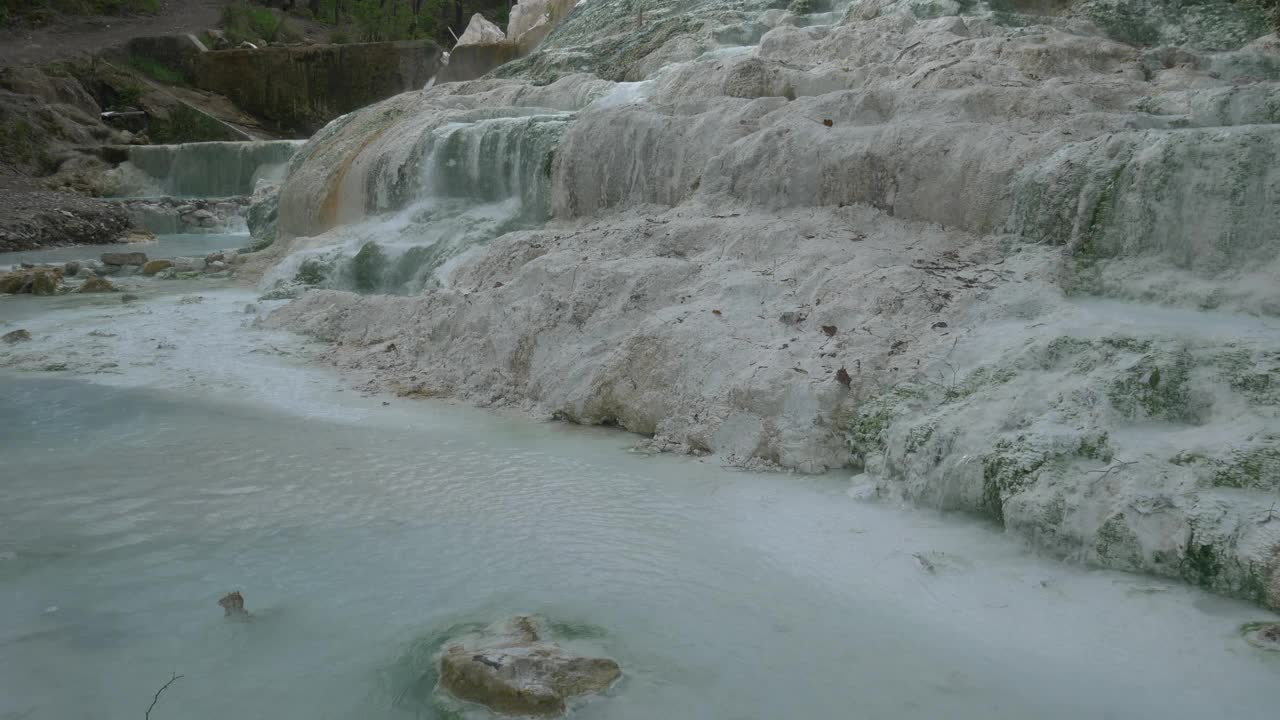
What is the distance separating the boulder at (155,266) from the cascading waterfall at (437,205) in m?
2.23

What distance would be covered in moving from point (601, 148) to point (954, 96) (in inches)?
101

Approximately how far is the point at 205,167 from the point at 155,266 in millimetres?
8298

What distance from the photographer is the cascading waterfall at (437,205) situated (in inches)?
300

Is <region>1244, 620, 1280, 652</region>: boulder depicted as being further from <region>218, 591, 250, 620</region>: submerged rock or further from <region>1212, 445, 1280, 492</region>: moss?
<region>218, 591, 250, 620</region>: submerged rock

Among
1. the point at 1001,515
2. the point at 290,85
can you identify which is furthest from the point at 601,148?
the point at 290,85

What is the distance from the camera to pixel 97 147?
1747cm

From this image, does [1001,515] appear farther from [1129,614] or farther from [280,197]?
[280,197]

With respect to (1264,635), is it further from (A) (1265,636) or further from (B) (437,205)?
(B) (437,205)

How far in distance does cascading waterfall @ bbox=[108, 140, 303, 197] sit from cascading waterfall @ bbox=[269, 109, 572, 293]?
9.50 m

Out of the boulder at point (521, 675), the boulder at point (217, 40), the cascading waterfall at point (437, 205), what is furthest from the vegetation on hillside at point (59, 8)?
the boulder at point (521, 675)

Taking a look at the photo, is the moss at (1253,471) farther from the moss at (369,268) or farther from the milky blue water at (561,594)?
the moss at (369,268)

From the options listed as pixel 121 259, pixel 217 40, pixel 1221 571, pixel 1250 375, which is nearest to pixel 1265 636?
pixel 1221 571

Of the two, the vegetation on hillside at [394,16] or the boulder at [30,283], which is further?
the vegetation on hillside at [394,16]

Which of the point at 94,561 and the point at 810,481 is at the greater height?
the point at 810,481
